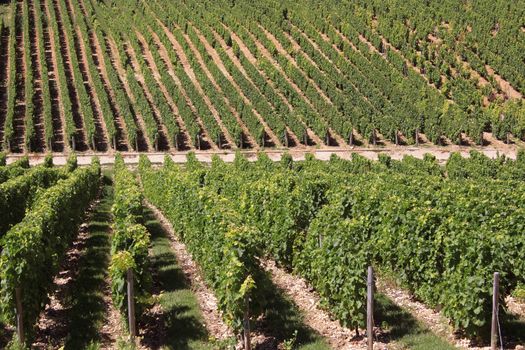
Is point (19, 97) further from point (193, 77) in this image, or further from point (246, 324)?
point (246, 324)

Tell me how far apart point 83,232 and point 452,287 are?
17302 millimetres

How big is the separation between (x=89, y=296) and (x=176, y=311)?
2755 millimetres

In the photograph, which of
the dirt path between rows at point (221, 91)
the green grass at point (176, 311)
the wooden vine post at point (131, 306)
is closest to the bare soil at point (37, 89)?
the dirt path between rows at point (221, 91)

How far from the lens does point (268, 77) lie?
63312mm

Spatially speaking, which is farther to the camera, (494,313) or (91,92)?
(91,92)

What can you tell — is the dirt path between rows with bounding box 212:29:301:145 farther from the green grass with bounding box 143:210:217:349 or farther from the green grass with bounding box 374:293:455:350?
the green grass with bounding box 374:293:455:350

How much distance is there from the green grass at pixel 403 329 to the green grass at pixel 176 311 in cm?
372

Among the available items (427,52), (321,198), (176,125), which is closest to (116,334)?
(321,198)

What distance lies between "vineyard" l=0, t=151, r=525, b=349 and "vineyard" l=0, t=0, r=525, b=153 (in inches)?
1281

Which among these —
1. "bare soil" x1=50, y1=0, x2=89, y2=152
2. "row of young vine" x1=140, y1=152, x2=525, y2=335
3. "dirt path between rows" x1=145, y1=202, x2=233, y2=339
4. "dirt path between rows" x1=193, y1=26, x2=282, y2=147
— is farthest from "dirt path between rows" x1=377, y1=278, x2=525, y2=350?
"bare soil" x1=50, y1=0, x2=89, y2=152

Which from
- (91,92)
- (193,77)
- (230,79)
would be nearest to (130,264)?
(230,79)

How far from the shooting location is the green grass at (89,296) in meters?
13.0

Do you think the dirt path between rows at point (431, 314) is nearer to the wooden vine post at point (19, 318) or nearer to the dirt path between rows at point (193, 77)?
the wooden vine post at point (19, 318)

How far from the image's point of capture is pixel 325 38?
71.1 m
